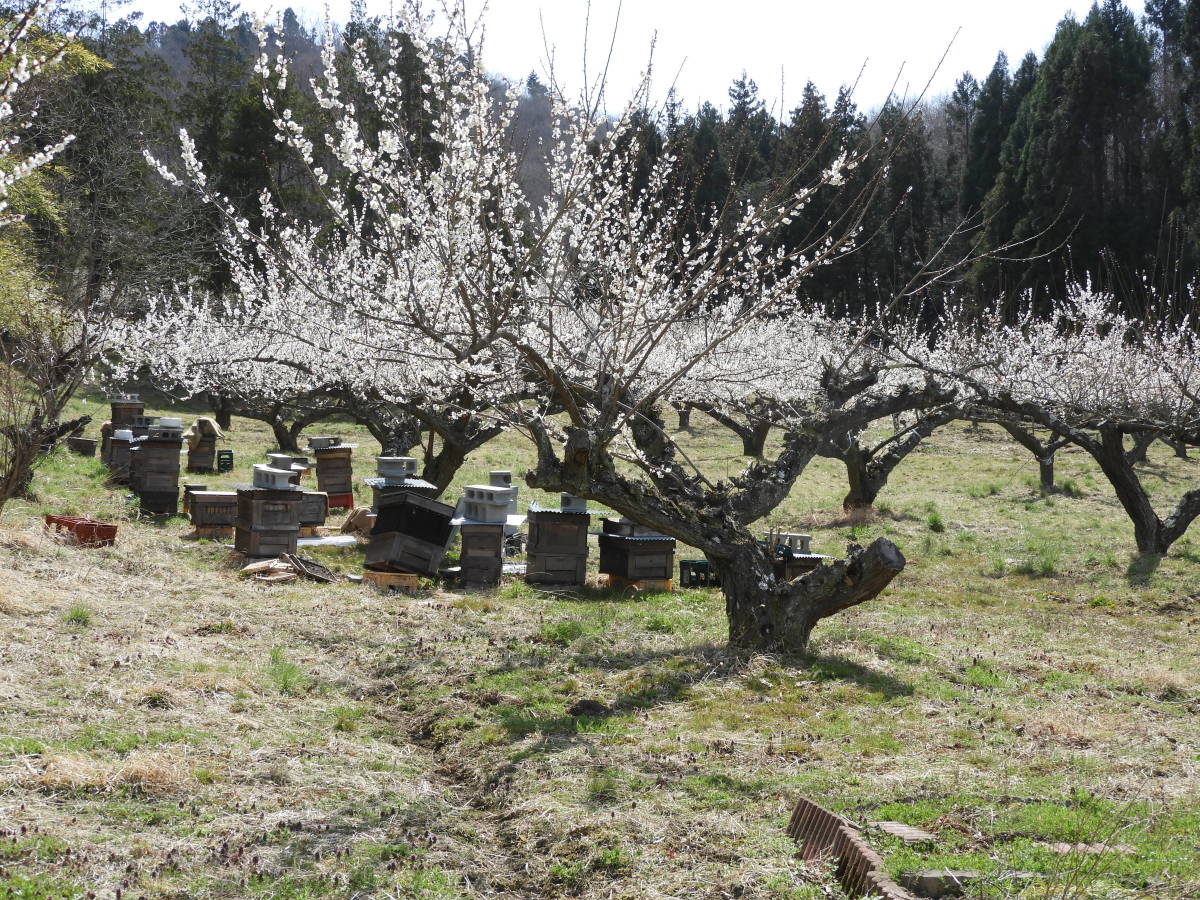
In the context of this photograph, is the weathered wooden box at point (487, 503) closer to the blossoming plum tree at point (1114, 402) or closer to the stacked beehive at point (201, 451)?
the blossoming plum tree at point (1114, 402)

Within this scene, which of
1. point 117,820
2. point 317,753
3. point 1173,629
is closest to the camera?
point 117,820

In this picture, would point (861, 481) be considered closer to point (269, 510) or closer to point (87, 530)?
point (269, 510)

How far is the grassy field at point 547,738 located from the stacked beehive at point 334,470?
16.3 ft

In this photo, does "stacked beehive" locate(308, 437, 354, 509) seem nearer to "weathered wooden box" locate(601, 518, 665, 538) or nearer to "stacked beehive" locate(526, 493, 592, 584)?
"stacked beehive" locate(526, 493, 592, 584)

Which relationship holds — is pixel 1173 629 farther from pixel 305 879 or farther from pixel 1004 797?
pixel 305 879

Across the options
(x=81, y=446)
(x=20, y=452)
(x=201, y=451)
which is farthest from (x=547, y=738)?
(x=81, y=446)

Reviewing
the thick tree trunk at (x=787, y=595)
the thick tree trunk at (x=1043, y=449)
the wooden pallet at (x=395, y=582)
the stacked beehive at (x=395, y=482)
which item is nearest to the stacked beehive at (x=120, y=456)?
the stacked beehive at (x=395, y=482)

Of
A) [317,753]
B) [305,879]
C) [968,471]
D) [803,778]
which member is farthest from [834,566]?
[968,471]

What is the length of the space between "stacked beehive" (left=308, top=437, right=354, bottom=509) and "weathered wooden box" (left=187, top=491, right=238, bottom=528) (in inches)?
125

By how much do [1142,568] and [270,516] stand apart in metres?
12.0

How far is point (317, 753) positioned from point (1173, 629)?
9.23 meters

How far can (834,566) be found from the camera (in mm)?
8523

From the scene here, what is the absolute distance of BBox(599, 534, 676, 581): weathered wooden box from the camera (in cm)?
1198

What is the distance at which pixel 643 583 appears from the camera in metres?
12.2
